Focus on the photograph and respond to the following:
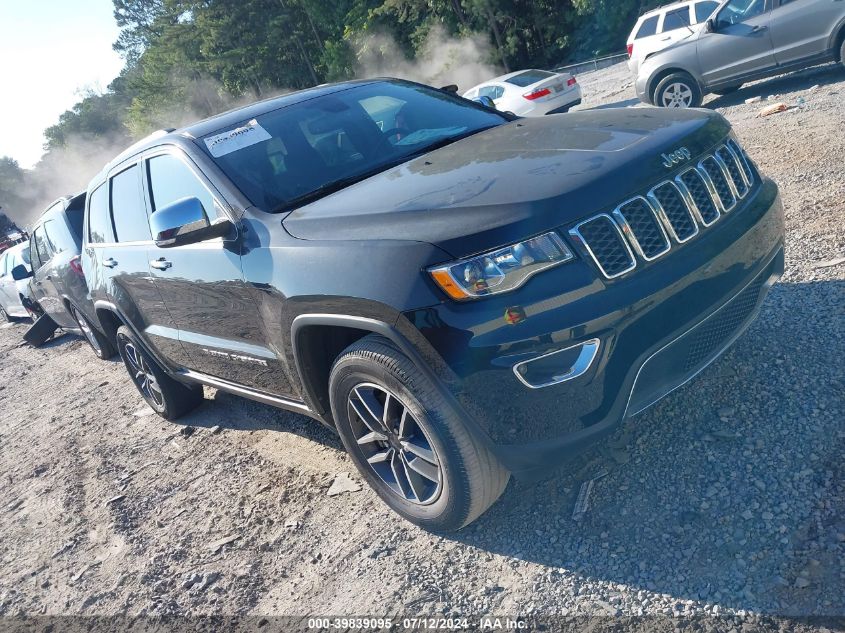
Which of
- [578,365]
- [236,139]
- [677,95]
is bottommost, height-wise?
[677,95]

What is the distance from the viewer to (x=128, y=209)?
4.45 metres

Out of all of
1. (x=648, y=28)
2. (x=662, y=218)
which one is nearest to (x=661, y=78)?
(x=648, y=28)

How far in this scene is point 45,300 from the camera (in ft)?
30.6

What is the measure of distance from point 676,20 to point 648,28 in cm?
58

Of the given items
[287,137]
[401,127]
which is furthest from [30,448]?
[401,127]

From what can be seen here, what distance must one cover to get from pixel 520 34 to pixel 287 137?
31172 mm

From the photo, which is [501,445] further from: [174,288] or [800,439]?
[174,288]

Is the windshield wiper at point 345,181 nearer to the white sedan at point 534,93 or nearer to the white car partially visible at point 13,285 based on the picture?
the white car partially visible at point 13,285

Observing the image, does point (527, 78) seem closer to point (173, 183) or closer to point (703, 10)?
point (703, 10)

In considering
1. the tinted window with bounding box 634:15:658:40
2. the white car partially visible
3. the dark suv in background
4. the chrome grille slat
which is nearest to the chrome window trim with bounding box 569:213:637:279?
the chrome grille slat

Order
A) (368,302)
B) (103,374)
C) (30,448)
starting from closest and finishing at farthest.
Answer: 1. (368,302)
2. (30,448)
3. (103,374)

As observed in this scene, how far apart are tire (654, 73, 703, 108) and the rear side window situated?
4552 millimetres

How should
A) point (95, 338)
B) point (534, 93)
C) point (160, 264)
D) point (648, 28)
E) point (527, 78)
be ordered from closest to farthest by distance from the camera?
point (160, 264) < point (95, 338) < point (648, 28) < point (534, 93) < point (527, 78)

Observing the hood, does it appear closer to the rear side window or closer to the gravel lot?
the gravel lot
